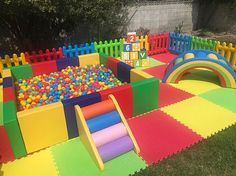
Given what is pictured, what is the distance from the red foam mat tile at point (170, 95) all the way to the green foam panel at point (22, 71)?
3940mm

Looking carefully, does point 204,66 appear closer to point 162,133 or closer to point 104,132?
point 162,133

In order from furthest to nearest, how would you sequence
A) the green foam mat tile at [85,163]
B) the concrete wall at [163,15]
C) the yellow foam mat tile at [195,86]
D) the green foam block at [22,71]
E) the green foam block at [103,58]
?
the concrete wall at [163,15]
the green foam block at [103,58]
the green foam block at [22,71]
the yellow foam mat tile at [195,86]
the green foam mat tile at [85,163]

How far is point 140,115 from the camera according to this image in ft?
15.8

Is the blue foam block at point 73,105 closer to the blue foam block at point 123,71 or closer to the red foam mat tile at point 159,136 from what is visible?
the red foam mat tile at point 159,136

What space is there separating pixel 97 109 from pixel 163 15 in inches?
406

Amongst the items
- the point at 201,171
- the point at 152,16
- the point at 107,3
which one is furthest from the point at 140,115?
the point at 152,16

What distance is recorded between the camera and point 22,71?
6.23 meters

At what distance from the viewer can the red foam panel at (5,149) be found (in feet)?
11.3

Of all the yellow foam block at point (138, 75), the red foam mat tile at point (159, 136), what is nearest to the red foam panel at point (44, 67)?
the yellow foam block at point (138, 75)

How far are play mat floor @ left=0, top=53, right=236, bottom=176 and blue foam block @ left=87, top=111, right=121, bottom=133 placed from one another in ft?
1.74

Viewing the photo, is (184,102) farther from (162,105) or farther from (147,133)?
(147,133)

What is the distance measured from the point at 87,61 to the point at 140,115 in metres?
3.21

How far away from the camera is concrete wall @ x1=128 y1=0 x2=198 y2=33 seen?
37.8 ft

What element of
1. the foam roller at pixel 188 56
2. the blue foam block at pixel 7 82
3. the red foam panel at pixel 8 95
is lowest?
the red foam panel at pixel 8 95
